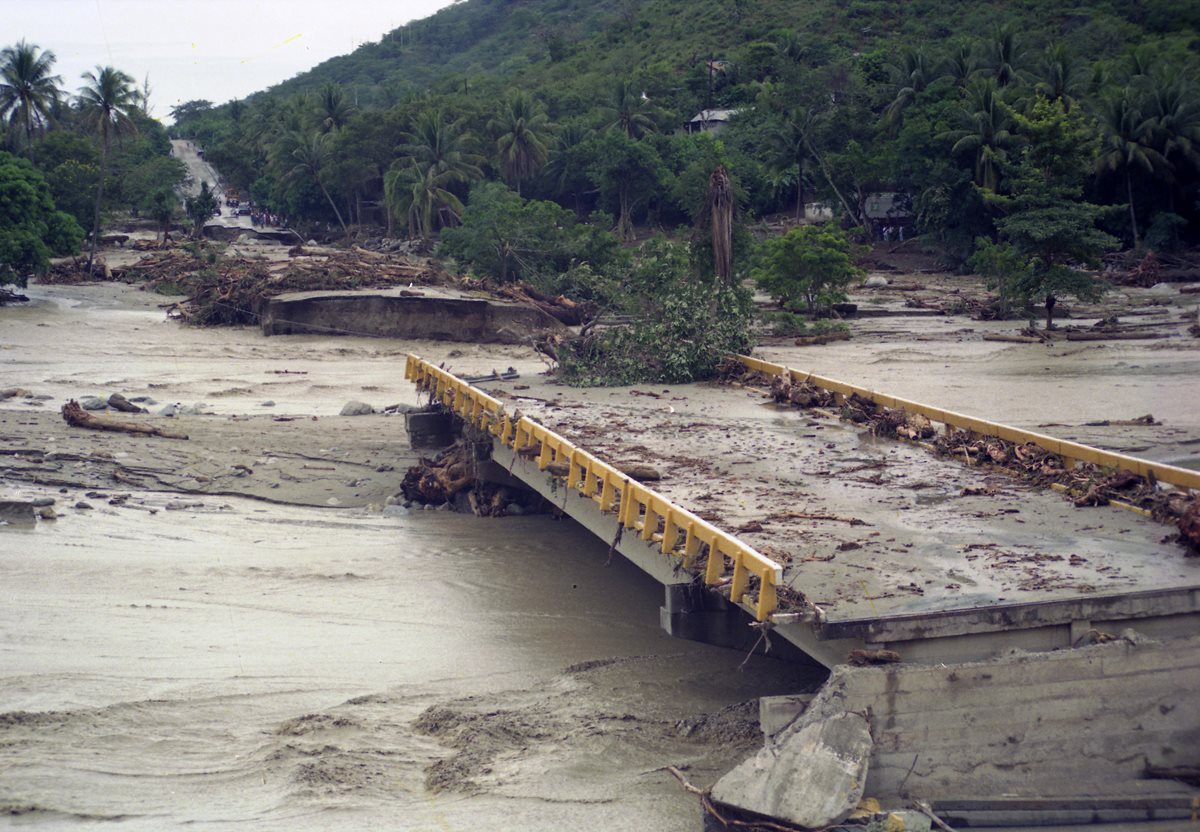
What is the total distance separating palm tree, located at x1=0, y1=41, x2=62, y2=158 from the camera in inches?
2202

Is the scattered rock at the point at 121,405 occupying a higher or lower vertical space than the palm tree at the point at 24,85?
lower

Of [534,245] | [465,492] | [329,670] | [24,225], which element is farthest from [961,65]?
[329,670]

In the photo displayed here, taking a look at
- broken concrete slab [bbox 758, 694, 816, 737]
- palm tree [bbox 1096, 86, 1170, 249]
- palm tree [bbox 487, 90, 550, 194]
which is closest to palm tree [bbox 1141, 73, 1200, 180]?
palm tree [bbox 1096, 86, 1170, 249]

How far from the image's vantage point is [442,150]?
2331 inches

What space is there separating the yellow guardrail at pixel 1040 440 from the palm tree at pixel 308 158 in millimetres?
58668

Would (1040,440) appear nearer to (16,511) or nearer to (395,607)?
(395,607)

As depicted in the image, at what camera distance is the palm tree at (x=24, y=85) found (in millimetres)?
55938

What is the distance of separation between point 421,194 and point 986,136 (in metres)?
25.4

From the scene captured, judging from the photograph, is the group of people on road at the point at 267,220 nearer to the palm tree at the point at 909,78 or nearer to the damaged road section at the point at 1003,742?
the palm tree at the point at 909,78

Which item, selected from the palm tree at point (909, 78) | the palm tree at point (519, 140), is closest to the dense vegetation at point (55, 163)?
the palm tree at point (519, 140)

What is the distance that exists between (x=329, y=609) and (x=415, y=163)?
167 feet

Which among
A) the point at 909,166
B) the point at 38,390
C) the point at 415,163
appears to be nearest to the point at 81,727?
the point at 38,390

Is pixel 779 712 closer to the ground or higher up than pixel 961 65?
closer to the ground

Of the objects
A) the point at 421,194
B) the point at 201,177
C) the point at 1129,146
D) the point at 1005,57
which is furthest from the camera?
the point at 201,177
